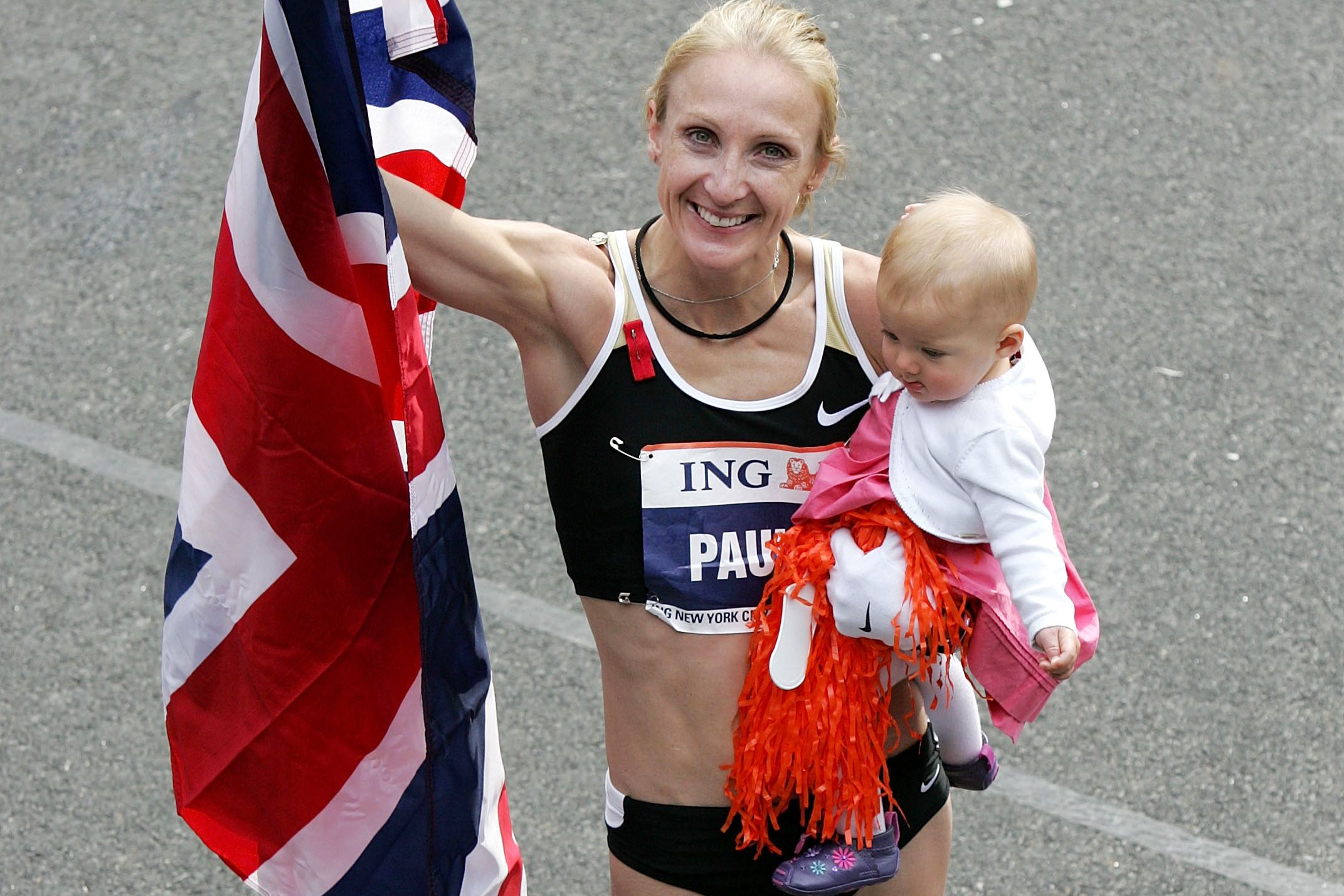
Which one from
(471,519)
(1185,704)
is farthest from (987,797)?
(471,519)

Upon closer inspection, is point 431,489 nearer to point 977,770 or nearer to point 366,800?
point 366,800

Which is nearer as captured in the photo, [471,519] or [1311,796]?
[1311,796]

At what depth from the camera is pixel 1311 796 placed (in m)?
3.73

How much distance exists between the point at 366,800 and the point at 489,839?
7.2 inches

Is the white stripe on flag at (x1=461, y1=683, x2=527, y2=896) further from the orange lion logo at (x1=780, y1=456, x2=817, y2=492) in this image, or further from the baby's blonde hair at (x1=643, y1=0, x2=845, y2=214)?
the baby's blonde hair at (x1=643, y1=0, x2=845, y2=214)

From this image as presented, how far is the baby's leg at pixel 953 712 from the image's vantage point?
7.68ft

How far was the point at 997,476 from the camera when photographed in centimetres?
195

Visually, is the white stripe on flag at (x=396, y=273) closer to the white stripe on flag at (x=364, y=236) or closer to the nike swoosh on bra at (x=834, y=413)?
the white stripe on flag at (x=364, y=236)

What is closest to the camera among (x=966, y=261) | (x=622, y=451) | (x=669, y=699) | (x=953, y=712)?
(x=966, y=261)

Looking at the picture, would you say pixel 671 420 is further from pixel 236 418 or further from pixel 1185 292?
pixel 1185 292

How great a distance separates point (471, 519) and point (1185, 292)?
2.35 m

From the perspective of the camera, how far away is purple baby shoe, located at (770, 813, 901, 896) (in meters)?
2.24

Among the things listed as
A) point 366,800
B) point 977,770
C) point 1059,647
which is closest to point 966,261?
point 1059,647

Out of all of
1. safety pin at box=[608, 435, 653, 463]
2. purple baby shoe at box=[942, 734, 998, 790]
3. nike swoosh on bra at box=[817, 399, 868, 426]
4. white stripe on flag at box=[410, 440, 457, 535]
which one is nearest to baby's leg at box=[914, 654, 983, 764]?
purple baby shoe at box=[942, 734, 998, 790]
